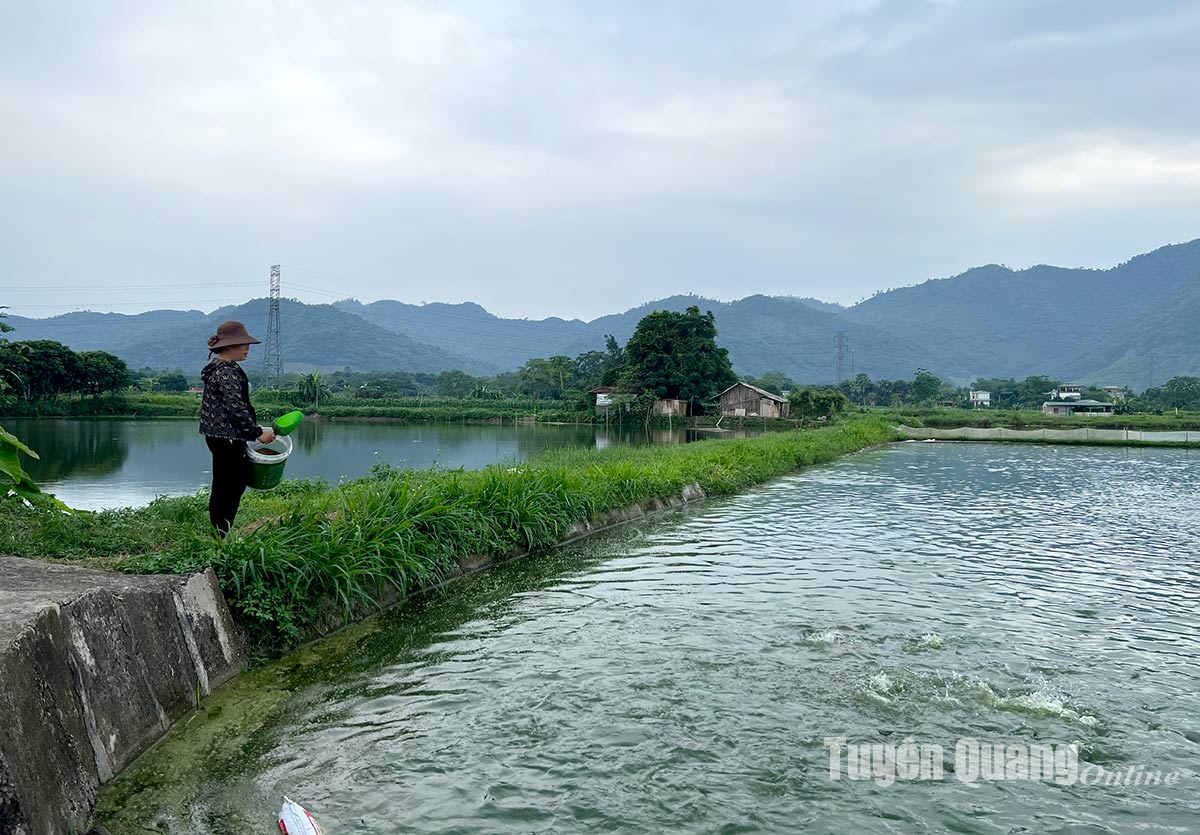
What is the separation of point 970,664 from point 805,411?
4146cm

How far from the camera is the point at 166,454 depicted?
24.2 meters

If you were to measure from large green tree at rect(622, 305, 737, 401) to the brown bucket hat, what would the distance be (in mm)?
48403

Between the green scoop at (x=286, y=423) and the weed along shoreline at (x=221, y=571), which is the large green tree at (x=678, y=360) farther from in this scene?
the green scoop at (x=286, y=423)

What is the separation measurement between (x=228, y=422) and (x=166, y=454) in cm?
2157

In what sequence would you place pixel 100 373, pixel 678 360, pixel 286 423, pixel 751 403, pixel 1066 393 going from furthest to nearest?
pixel 1066 393 → pixel 678 360 → pixel 751 403 → pixel 100 373 → pixel 286 423

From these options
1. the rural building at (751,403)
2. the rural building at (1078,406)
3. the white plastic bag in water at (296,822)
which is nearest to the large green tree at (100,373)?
the rural building at (751,403)

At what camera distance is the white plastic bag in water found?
3080 millimetres

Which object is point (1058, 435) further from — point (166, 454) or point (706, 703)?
point (706, 703)

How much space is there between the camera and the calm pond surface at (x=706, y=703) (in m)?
3.41

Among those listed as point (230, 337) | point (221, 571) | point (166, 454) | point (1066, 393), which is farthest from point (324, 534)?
point (1066, 393)

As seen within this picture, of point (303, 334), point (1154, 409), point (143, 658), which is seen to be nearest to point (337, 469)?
point (143, 658)

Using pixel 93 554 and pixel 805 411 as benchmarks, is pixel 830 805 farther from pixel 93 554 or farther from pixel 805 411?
pixel 805 411

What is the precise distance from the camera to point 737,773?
372 centimetres

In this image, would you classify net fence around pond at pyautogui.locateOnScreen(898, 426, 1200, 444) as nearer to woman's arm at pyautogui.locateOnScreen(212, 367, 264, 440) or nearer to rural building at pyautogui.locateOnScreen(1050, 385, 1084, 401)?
woman's arm at pyautogui.locateOnScreen(212, 367, 264, 440)
